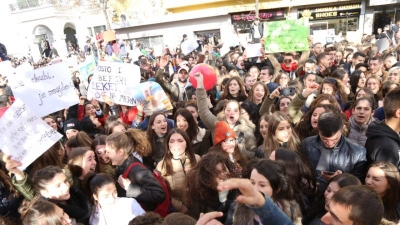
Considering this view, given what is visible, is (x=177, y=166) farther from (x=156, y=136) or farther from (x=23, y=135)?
(x=23, y=135)

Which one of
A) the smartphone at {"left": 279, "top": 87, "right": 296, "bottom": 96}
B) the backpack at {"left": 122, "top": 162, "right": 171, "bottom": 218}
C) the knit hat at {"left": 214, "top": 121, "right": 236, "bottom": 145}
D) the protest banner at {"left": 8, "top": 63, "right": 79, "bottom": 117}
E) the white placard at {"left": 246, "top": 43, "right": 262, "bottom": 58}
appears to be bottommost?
the backpack at {"left": 122, "top": 162, "right": 171, "bottom": 218}

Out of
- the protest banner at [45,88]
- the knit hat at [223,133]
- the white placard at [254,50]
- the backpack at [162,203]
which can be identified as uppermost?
the protest banner at [45,88]

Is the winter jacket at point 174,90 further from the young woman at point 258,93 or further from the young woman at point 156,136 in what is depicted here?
the young woman at point 156,136

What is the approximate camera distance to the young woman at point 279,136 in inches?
123

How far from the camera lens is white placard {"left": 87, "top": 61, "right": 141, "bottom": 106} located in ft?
16.2

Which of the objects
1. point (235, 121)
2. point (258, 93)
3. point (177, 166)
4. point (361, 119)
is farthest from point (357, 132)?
point (177, 166)

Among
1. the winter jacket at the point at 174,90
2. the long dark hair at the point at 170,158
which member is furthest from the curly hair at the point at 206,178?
the winter jacket at the point at 174,90

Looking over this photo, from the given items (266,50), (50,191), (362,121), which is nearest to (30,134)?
(50,191)

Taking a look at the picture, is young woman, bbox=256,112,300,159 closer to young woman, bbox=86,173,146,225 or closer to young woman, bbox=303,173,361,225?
young woman, bbox=303,173,361,225

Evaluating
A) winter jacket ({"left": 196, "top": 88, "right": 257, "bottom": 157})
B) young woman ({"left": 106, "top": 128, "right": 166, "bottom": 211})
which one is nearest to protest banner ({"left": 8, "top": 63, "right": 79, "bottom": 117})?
young woman ({"left": 106, "top": 128, "right": 166, "bottom": 211})

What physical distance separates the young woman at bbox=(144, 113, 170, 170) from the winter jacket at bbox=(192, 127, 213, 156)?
16.6 inches

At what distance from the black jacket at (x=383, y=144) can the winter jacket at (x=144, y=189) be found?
183 cm

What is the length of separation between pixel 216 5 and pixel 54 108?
65.5 ft

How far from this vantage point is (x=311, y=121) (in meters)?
3.50
